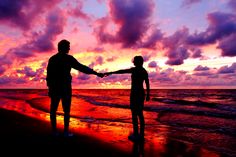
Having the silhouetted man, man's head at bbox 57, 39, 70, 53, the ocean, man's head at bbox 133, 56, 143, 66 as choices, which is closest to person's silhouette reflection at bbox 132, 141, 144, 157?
the ocean

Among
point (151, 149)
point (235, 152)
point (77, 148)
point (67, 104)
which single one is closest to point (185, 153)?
point (151, 149)

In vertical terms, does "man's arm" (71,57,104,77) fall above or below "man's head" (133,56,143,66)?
below

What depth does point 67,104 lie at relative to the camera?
18.6 feet

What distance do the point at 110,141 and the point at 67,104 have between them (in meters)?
1.35

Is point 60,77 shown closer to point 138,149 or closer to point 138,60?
point 138,60

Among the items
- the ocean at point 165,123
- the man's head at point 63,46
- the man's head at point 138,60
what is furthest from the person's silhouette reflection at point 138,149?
the man's head at point 63,46

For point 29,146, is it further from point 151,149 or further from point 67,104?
point 151,149

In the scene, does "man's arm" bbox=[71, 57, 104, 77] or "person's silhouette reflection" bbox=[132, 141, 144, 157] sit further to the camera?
"man's arm" bbox=[71, 57, 104, 77]

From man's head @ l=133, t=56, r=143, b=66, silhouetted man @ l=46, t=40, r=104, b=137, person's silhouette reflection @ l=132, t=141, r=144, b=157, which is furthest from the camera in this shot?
man's head @ l=133, t=56, r=143, b=66

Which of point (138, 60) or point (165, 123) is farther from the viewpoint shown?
point (165, 123)

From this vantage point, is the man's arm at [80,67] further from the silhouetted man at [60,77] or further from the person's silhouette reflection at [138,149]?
the person's silhouette reflection at [138,149]

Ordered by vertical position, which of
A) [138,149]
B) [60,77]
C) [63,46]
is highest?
[63,46]

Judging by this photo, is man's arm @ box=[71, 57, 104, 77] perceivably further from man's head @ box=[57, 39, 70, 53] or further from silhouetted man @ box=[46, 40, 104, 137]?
man's head @ box=[57, 39, 70, 53]

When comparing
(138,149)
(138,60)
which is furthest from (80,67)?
(138,149)
